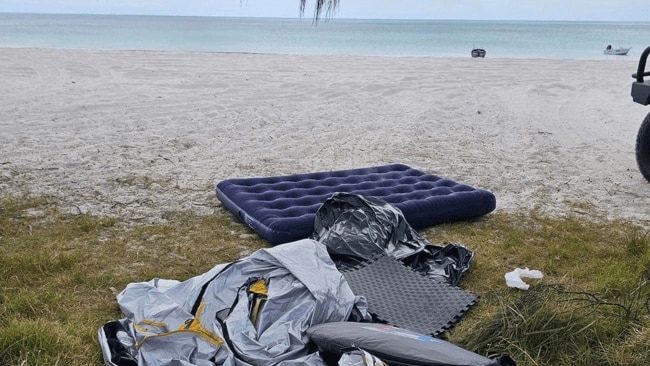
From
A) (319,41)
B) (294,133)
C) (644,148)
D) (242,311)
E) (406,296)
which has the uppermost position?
(644,148)

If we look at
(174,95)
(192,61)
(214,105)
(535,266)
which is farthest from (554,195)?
(192,61)

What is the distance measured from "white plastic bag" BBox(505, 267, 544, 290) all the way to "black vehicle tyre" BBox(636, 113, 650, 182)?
2.44 meters

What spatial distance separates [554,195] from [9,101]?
757 centimetres

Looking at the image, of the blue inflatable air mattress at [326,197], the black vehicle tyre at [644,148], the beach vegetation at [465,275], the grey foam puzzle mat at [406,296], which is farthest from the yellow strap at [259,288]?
the black vehicle tyre at [644,148]

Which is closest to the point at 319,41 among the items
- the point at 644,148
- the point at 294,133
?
the point at 294,133

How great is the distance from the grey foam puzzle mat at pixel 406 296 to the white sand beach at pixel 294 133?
1859 millimetres

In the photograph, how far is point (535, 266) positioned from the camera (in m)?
4.14

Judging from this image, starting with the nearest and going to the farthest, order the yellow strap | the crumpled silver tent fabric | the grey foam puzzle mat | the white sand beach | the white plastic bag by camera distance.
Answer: the crumpled silver tent fabric < the yellow strap < the grey foam puzzle mat < the white plastic bag < the white sand beach

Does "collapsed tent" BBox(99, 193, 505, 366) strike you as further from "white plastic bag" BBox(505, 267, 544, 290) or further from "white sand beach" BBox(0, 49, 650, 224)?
"white sand beach" BBox(0, 49, 650, 224)

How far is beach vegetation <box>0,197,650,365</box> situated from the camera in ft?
9.32

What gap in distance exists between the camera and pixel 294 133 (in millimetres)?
7922

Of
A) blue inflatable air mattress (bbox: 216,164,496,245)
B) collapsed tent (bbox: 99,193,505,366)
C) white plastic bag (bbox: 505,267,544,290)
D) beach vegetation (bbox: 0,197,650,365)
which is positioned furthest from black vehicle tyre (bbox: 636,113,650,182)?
collapsed tent (bbox: 99,193,505,366)

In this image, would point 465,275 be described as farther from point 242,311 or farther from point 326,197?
point 242,311

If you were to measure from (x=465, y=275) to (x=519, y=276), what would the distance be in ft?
1.05
